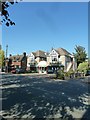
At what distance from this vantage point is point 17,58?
8838 cm

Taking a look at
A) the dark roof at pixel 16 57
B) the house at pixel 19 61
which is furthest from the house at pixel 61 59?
the dark roof at pixel 16 57

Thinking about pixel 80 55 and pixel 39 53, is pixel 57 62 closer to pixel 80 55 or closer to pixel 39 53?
pixel 80 55

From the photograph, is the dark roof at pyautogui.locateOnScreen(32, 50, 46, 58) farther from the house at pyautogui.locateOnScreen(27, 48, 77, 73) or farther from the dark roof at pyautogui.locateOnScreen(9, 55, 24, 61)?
the dark roof at pyautogui.locateOnScreen(9, 55, 24, 61)

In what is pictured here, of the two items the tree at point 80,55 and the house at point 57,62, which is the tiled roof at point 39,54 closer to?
the house at point 57,62

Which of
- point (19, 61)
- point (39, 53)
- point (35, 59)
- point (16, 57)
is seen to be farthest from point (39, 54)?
point (16, 57)

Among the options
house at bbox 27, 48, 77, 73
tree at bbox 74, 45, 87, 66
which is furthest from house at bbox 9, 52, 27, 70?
tree at bbox 74, 45, 87, 66

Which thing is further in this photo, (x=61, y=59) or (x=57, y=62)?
(x=61, y=59)

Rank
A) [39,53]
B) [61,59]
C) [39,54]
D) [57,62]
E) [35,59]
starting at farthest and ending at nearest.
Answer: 1. [39,53]
2. [39,54]
3. [35,59]
4. [61,59]
5. [57,62]

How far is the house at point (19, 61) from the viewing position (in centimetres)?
8688

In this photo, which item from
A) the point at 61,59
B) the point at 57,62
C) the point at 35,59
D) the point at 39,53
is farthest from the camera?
the point at 39,53

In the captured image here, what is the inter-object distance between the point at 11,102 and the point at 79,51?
223ft

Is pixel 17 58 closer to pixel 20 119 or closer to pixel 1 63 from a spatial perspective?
pixel 1 63

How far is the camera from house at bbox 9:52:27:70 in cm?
8688

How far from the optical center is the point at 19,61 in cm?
8700
